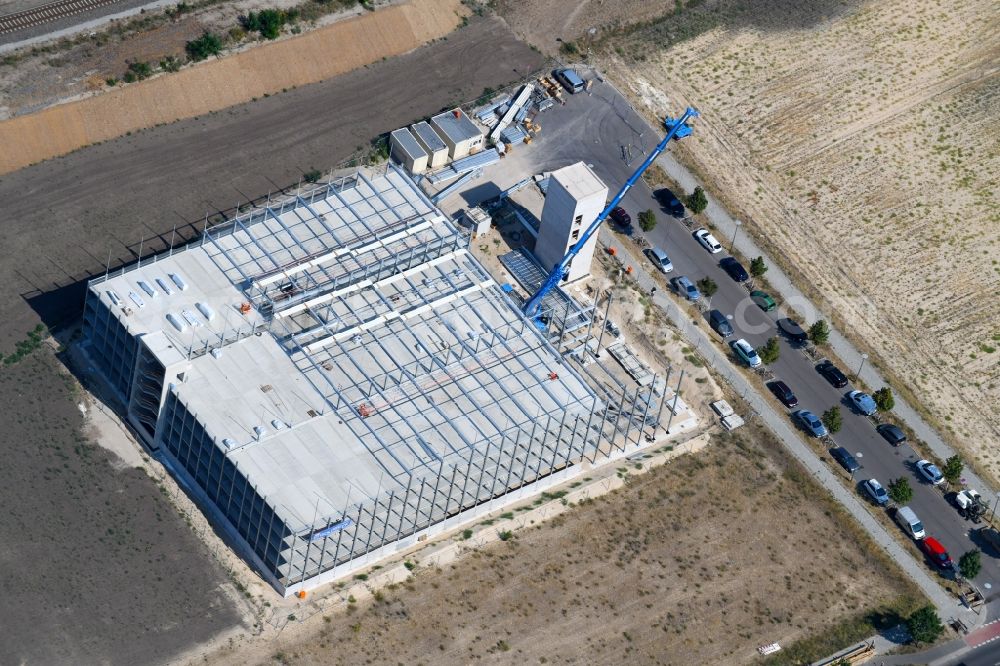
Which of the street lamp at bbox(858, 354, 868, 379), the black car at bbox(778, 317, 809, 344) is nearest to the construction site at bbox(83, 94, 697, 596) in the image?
the black car at bbox(778, 317, 809, 344)

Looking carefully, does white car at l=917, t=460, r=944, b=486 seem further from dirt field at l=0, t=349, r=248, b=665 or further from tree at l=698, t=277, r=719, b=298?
dirt field at l=0, t=349, r=248, b=665

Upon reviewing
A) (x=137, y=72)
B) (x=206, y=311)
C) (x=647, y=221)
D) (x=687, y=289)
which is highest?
(x=137, y=72)

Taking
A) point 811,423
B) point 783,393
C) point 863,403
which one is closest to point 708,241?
point 783,393

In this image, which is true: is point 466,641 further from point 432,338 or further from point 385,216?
point 385,216

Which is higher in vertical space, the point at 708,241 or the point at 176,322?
the point at 176,322

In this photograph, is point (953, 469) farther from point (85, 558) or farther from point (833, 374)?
point (85, 558)

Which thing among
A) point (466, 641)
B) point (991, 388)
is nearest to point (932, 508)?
point (991, 388)
